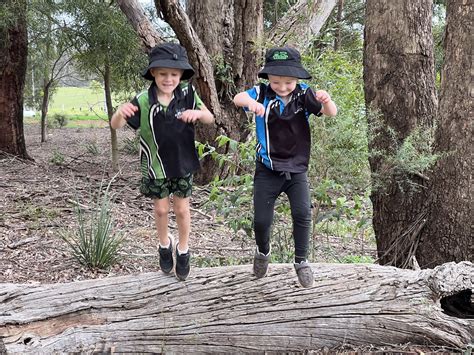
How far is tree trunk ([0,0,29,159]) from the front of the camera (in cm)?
1123

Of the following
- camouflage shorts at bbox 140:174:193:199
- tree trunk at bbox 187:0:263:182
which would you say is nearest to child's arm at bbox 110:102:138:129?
camouflage shorts at bbox 140:174:193:199

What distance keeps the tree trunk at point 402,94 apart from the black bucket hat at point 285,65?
160cm

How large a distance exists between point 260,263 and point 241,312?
39cm

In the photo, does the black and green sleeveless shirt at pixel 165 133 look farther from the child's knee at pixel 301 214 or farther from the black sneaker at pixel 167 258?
the child's knee at pixel 301 214

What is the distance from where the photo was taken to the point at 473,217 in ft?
15.4

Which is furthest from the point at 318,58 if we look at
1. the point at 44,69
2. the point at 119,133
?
the point at 119,133

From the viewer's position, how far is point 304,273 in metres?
3.97

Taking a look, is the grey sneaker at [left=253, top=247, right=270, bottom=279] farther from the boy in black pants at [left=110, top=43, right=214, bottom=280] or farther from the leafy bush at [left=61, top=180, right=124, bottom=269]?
the leafy bush at [left=61, top=180, right=124, bottom=269]

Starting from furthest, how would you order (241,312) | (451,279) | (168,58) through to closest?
1. (241,312)
2. (451,279)
3. (168,58)

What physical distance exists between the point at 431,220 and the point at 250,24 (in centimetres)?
581

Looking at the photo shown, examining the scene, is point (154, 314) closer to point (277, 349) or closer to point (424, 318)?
point (277, 349)

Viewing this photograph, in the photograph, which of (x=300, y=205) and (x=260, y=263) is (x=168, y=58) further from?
(x=260, y=263)

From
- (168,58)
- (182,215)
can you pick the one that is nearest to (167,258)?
(182,215)

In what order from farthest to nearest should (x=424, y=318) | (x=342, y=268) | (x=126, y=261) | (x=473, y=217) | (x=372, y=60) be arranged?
(x=126, y=261), (x=372, y=60), (x=473, y=217), (x=342, y=268), (x=424, y=318)
